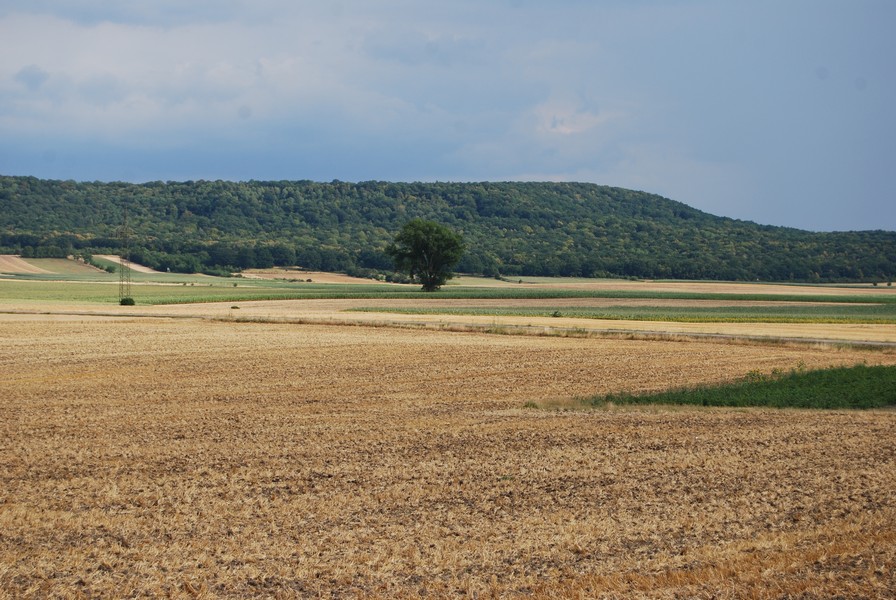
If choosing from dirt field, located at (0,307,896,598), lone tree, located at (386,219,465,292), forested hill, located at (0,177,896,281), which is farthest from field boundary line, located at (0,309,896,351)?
forested hill, located at (0,177,896,281)

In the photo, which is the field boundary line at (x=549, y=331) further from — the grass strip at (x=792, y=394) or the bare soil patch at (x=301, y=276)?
the bare soil patch at (x=301, y=276)

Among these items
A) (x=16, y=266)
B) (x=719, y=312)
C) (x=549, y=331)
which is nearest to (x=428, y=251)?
(x=719, y=312)

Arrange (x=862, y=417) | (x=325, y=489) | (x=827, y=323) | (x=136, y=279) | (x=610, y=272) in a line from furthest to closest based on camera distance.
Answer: (x=610, y=272), (x=136, y=279), (x=827, y=323), (x=862, y=417), (x=325, y=489)

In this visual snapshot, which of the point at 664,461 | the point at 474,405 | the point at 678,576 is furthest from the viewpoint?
the point at 474,405

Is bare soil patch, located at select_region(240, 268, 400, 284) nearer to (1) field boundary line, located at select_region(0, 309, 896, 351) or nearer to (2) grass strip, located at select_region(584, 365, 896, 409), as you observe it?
(1) field boundary line, located at select_region(0, 309, 896, 351)

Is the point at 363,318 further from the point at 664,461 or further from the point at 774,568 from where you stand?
the point at 774,568

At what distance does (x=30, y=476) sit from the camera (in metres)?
14.4

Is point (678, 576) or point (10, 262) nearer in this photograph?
point (678, 576)

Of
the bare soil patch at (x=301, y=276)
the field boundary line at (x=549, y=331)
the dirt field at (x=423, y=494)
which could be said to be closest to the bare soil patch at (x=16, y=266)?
the bare soil patch at (x=301, y=276)

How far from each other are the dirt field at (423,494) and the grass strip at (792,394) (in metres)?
1.44

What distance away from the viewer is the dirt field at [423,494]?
995 cm

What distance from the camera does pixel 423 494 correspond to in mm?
13312

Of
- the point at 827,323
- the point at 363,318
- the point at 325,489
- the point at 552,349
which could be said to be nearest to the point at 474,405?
the point at 325,489

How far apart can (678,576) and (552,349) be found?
92.9 feet
